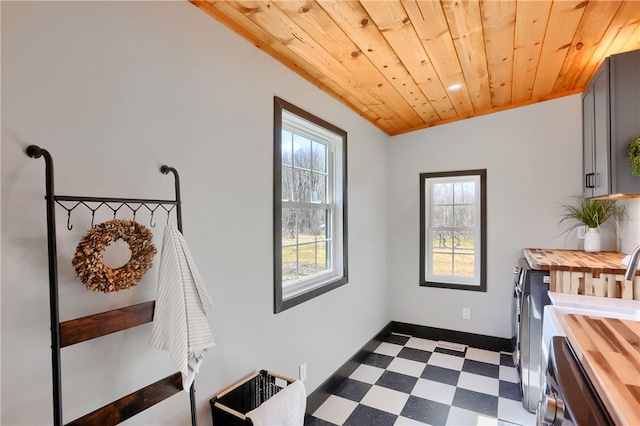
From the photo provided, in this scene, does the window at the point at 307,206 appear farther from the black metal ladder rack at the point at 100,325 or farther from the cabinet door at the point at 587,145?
the cabinet door at the point at 587,145

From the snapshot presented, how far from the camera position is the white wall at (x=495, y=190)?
3100mm

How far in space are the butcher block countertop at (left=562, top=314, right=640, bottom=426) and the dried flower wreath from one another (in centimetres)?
134

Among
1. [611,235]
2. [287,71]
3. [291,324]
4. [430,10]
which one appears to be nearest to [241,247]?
[291,324]

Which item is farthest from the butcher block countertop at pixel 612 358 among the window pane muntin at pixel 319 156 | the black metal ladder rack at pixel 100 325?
the window pane muntin at pixel 319 156

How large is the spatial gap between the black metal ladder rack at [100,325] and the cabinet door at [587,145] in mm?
3021

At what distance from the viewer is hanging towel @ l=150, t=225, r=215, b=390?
3.76 ft

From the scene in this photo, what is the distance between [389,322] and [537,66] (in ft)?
9.47

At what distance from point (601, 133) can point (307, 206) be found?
2.14m

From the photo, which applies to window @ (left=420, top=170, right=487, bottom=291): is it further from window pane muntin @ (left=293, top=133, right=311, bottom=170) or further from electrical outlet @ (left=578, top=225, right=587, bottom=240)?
window pane muntin @ (left=293, top=133, right=311, bottom=170)

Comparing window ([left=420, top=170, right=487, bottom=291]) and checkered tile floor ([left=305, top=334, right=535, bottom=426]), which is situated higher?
window ([left=420, top=170, right=487, bottom=291])

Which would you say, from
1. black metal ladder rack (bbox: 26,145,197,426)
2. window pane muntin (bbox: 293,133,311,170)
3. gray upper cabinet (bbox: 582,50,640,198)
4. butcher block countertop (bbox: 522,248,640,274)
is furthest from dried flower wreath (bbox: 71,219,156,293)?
gray upper cabinet (bbox: 582,50,640,198)

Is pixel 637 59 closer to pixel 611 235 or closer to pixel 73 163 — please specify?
pixel 611 235

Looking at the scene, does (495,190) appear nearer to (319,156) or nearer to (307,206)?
(319,156)

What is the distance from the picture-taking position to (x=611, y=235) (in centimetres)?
289
